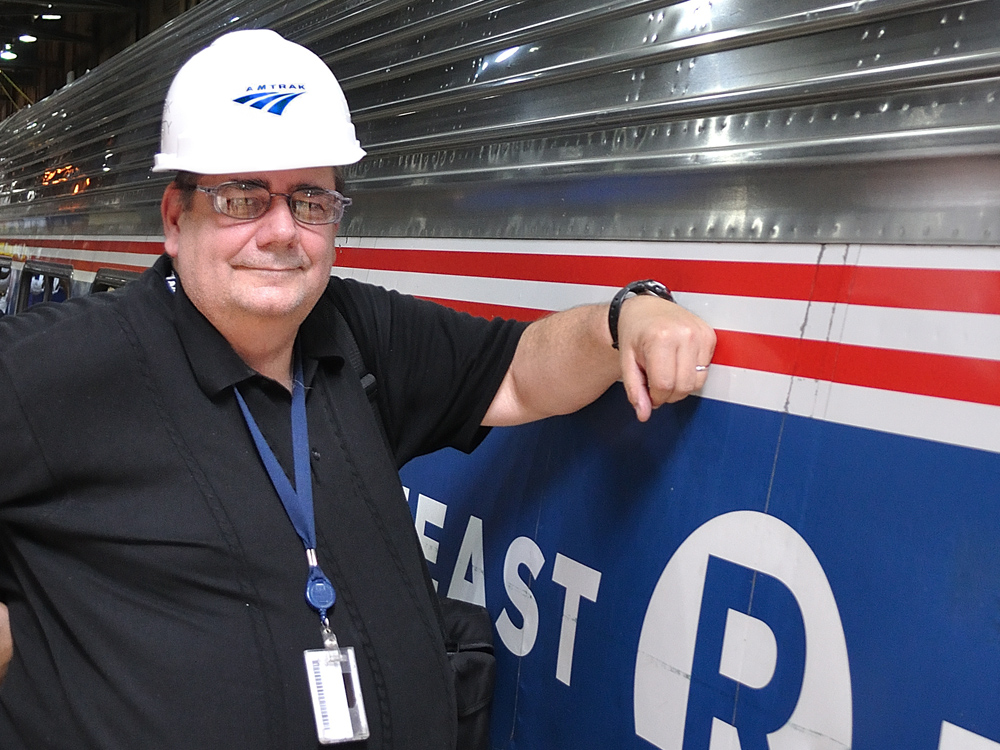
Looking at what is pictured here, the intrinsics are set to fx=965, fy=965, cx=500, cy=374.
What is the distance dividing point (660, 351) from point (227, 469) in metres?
0.60

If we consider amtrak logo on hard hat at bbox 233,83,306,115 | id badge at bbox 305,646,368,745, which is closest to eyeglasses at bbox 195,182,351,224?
amtrak logo on hard hat at bbox 233,83,306,115

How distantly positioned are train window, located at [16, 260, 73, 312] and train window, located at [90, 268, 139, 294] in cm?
67

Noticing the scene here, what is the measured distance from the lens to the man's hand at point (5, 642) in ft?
4.36

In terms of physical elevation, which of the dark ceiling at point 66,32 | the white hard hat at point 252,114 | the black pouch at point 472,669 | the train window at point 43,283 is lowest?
the black pouch at point 472,669

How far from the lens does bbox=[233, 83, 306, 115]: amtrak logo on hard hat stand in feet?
A: 4.39

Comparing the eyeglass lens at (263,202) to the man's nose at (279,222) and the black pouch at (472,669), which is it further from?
the black pouch at (472,669)

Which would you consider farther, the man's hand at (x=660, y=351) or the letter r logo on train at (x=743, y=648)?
the man's hand at (x=660, y=351)

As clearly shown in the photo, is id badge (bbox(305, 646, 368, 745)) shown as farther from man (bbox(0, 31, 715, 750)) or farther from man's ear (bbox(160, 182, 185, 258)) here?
man's ear (bbox(160, 182, 185, 258))

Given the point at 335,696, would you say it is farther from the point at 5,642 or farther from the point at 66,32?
the point at 66,32

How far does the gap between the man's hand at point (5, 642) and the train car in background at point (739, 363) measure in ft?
2.51

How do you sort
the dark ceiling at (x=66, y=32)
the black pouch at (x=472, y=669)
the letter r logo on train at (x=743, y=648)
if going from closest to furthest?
the letter r logo on train at (x=743, y=648) → the black pouch at (x=472, y=669) → the dark ceiling at (x=66, y=32)

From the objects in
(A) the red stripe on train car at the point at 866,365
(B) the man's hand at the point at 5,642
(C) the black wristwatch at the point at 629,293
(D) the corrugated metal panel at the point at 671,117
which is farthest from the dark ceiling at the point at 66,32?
(A) the red stripe on train car at the point at 866,365

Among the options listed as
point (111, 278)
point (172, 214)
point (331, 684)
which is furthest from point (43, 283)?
point (331, 684)

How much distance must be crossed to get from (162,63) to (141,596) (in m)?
2.76
